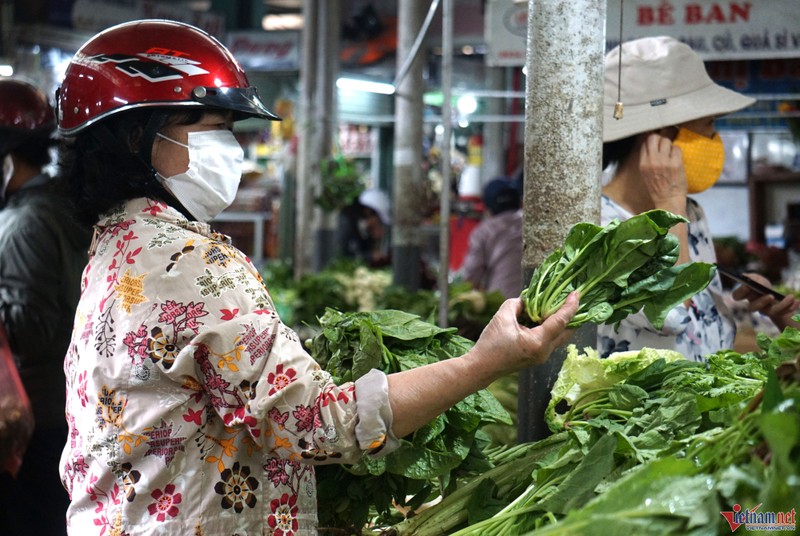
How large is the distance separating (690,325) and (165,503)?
69.6 inches

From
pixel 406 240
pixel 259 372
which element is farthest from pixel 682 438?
pixel 406 240

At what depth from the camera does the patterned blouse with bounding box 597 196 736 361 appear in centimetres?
291

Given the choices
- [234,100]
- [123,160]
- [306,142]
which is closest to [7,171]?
[123,160]

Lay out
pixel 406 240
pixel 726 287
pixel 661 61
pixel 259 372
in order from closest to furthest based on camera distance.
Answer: pixel 259 372 < pixel 661 61 < pixel 726 287 < pixel 406 240

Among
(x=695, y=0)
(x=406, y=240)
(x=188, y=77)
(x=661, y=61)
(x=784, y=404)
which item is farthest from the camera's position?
(x=406, y=240)

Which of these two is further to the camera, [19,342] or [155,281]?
[19,342]

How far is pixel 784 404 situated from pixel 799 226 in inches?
455

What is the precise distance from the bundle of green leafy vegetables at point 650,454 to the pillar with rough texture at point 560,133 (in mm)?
316

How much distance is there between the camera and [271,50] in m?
14.6

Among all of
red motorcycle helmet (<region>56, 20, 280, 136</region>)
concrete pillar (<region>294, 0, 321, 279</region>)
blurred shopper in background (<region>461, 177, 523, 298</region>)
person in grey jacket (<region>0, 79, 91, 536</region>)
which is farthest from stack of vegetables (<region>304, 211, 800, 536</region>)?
concrete pillar (<region>294, 0, 321, 279</region>)

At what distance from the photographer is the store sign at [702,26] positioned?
244 inches

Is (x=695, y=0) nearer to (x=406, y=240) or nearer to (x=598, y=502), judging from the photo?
(x=406, y=240)

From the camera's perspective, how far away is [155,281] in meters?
1.94

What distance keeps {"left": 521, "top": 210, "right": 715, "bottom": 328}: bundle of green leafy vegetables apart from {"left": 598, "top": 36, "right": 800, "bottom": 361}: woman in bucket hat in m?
0.89
